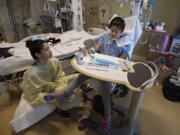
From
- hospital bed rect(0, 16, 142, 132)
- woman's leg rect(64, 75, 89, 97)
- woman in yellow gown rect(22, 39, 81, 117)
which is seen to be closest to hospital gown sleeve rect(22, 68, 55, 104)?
woman in yellow gown rect(22, 39, 81, 117)

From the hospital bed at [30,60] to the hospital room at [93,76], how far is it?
0.4 inches

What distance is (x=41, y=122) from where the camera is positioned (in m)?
1.86

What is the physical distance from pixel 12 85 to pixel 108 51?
1.42 m

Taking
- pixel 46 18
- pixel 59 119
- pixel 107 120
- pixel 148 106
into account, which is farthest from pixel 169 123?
pixel 46 18

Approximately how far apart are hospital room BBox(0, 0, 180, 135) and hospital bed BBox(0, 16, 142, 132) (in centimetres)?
1

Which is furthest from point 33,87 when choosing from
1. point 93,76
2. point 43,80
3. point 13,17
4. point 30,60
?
point 13,17

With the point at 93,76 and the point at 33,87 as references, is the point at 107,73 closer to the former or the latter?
the point at 93,76

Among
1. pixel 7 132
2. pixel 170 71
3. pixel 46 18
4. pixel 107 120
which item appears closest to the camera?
pixel 107 120

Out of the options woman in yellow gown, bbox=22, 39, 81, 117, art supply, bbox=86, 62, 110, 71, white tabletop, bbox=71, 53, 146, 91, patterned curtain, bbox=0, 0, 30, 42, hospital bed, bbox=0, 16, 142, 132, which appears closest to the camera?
white tabletop, bbox=71, 53, 146, 91

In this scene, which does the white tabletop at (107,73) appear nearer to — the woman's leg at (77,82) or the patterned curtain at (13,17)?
the woman's leg at (77,82)

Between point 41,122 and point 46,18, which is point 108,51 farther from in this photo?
point 46,18

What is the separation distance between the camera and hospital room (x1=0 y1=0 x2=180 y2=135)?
4.93ft

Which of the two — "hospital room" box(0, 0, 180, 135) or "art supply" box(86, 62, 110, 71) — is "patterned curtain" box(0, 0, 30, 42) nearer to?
"hospital room" box(0, 0, 180, 135)

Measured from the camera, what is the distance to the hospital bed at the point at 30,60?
5.61 feet
